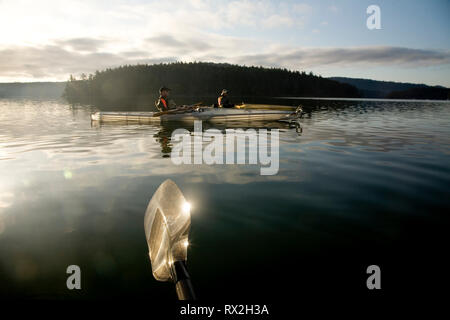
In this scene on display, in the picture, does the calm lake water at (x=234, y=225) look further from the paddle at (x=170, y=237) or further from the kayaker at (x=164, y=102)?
the kayaker at (x=164, y=102)

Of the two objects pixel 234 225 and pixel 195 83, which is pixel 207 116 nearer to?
pixel 234 225

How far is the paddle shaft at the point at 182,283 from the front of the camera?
2111 mm

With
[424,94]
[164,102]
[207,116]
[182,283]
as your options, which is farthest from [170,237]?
[424,94]

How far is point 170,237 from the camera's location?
2.50m

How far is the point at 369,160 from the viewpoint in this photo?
9141mm

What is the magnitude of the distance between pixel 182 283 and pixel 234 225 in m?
2.45

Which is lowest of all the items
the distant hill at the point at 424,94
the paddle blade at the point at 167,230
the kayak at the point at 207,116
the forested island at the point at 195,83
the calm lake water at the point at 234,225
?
the calm lake water at the point at 234,225

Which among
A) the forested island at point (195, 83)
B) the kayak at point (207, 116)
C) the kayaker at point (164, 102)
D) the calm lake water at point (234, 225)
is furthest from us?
the forested island at point (195, 83)

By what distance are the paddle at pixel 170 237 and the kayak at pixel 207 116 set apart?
15407mm

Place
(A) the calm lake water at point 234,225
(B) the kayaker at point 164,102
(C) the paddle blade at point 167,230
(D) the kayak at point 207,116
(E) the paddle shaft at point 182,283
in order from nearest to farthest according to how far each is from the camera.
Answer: (E) the paddle shaft at point 182,283, (C) the paddle blade at point 167,230, (A) the calm lake water at point 234,225, (B) the kayaker at point 164,102, (D) the kayak at point 207,116

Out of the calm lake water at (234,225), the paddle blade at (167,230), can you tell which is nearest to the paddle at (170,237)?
the paddle blade at (167,230)

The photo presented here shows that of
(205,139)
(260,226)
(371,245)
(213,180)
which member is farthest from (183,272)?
(205,139)

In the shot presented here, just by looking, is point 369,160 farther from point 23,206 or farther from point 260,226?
point 23,206

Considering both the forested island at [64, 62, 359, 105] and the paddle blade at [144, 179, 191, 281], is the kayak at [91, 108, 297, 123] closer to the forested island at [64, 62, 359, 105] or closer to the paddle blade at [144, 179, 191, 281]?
the paddle blade at [144, 179, 191, 281]
